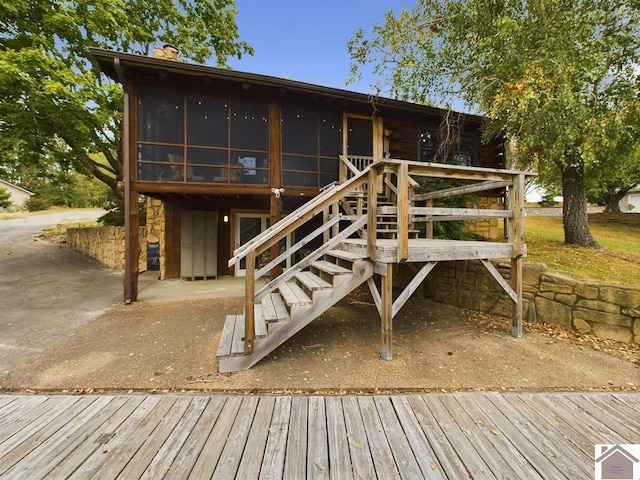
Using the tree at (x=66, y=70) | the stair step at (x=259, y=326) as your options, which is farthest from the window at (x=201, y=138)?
the tree at (x=66, y=70)

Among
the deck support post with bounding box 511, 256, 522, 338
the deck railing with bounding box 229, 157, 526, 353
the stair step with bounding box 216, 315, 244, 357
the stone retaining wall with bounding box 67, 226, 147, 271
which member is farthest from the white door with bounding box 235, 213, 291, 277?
the deck support post with bounding box 511, 256, 522, 338

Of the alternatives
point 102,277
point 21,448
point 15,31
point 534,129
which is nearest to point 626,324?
point 534,129

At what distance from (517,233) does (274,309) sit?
3.50 m

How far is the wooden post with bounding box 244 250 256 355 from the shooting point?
114 inches

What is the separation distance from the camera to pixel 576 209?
662 cm

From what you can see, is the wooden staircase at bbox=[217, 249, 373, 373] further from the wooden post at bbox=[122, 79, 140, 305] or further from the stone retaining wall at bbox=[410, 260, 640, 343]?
the wooden post at bbox=[122, 79, 140, 305]

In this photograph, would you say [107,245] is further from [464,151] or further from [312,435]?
[464,151]

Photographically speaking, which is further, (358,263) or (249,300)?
(358,263)

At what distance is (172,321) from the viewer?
4.62 m

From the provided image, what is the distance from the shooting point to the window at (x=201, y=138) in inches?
226

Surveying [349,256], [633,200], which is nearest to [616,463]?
[349,256]

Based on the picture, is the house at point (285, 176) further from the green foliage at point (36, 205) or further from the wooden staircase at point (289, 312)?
the green foliage at point (36, 205)

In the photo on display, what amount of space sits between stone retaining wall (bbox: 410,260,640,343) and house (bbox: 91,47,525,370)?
2.07 feet

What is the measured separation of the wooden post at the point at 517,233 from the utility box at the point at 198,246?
7264 mm
